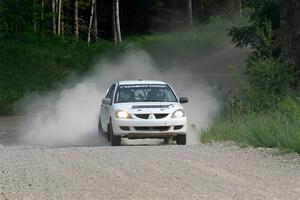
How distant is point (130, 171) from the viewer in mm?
13641

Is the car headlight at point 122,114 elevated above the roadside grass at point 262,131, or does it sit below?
above

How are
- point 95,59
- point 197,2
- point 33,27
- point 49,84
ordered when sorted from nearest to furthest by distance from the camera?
point 49,84 < point 95,59 < point 33,27 < point 197,2

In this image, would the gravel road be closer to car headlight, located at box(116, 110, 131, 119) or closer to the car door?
car headlight, located at box(116, 110, 131, 119)

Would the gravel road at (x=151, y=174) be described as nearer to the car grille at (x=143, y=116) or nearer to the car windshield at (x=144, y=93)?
the car grille at (x=143, y=116)

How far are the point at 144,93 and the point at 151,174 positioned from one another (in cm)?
858

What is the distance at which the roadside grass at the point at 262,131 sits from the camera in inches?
667

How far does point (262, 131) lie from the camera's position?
60.5 feet

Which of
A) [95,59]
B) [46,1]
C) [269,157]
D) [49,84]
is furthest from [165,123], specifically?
[46,1]

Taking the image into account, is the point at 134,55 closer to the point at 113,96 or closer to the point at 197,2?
the point at 197,2

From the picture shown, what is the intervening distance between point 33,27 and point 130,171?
41798mm

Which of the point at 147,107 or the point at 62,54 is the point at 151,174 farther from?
the point at 62,54

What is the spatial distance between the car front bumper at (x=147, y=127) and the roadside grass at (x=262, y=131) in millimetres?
863

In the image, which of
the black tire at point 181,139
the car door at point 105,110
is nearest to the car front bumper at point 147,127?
the black tire at point 181,139

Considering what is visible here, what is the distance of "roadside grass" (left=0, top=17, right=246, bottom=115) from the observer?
4372cm
